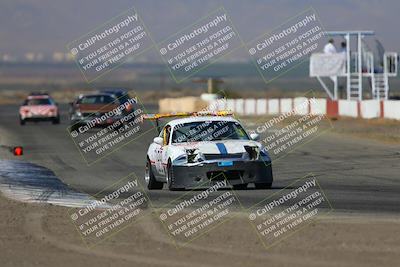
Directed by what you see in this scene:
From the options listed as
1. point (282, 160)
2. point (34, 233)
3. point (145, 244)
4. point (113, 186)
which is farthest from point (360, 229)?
point (282, 160)

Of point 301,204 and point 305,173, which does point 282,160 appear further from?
point 301,204

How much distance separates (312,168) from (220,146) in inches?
243

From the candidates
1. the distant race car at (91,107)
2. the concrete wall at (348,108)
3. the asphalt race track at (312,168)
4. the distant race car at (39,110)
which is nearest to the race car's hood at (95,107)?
the distant race car at (91,107)

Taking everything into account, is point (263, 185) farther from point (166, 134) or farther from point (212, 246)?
point (212, 246)

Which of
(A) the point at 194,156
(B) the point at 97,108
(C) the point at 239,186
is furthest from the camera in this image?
(B) the point at 97,108

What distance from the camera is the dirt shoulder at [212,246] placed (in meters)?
10.9

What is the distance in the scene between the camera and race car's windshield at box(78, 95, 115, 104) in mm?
43031

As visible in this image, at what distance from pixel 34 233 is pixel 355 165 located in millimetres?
12683

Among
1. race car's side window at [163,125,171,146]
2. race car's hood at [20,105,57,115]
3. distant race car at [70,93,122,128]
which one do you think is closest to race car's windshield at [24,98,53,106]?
race car's hood at [20,105,57,115]

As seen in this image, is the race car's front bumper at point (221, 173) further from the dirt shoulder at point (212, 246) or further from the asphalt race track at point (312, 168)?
the dirt shoulder at point (212, 246)

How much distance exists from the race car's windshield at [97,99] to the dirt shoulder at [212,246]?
29344 millimetres

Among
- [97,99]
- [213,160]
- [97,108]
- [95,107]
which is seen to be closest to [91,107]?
[95,107]

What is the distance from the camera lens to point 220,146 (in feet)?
58.7

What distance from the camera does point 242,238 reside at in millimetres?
12219
